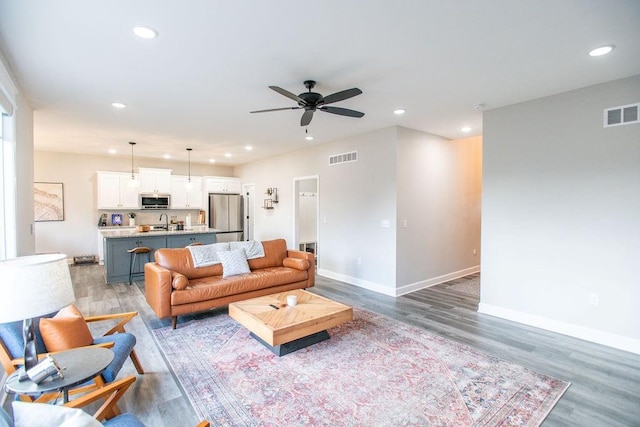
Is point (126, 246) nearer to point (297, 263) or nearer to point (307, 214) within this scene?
point (297, 263)

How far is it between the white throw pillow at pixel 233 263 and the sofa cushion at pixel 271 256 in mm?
229

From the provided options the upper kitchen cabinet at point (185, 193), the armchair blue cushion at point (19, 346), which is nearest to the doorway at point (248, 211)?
the upper kitchen cabinet at point (185, 193)

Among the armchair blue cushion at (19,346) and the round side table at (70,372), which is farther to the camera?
the armchair blue cushion at (19,346)

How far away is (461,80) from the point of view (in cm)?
328

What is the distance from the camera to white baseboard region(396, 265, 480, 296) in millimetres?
5262

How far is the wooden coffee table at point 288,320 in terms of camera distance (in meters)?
2.87

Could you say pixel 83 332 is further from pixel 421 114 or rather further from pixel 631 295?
pixel 631 295

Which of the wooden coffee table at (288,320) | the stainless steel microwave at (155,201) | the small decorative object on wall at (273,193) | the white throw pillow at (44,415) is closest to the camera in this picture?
the white throw pillow at (44,415)

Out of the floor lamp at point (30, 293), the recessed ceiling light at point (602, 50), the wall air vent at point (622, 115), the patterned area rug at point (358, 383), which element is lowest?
the patterned area rug at point (358, 383)

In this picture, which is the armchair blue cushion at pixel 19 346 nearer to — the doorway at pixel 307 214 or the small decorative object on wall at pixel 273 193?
the small decorative object on wall at pixel 273 193

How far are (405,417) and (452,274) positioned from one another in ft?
14.4

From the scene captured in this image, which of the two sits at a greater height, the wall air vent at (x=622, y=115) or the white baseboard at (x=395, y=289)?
the wall air vent at (x=622, y=115)

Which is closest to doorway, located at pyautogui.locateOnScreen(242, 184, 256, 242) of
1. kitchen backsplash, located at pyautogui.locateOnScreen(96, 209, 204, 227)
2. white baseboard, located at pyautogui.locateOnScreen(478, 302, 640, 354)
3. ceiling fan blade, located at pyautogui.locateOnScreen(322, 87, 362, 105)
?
kitchen backsplash, located at pyautogui.locateOnScreen(96, 209, 204, 227)

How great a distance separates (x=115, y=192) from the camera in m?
→ 7.84
